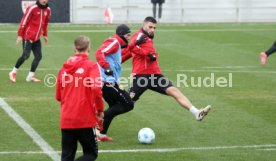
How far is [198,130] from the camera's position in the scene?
1349 cm

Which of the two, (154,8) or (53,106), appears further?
(154,8)

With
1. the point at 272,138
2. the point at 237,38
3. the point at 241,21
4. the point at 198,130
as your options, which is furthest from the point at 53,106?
the point at 241,21

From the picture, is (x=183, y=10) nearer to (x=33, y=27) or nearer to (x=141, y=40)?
(x=33, y=27)

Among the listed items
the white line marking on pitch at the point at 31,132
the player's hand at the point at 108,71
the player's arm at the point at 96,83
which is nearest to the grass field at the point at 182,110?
the white line marking on pitch at the point at 31,132

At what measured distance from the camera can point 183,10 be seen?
3538 centimetres

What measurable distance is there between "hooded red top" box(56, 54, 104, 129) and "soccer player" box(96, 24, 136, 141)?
2.66 m

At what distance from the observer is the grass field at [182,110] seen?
1190 centimetres

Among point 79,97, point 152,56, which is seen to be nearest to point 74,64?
point 79,97

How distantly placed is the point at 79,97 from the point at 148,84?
393 centimetres

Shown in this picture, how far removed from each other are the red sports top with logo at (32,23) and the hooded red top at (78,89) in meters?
8.91

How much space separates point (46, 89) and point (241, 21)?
1956 cm

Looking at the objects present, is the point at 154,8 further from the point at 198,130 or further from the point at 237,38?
the point at 198,130

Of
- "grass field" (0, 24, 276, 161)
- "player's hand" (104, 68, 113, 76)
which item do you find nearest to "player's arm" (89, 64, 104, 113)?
"grass field" (0, 24, 276, 161)

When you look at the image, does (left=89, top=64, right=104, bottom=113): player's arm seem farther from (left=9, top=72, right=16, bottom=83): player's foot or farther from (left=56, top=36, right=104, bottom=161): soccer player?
(left=9, top=72, right=16, bottom=83): player's foot
